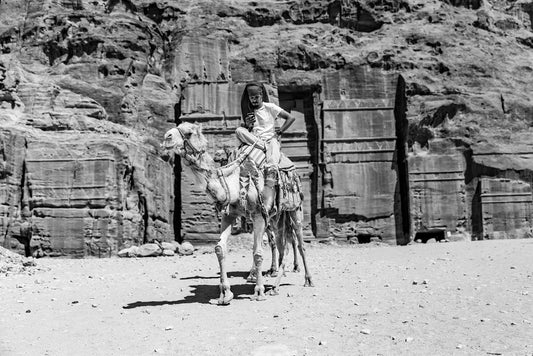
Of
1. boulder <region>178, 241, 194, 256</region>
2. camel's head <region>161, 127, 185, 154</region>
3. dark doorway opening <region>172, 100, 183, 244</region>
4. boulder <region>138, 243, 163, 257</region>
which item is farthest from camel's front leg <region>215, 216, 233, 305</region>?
dark doorway opening <region>172, 100, 183, 244</region>

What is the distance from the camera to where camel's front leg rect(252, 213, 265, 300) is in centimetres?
909

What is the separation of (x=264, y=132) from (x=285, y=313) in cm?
318

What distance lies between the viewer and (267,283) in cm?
1098

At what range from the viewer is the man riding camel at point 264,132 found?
951 centimetres

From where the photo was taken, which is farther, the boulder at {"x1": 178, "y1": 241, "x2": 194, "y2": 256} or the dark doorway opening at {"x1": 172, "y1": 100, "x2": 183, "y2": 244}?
the dark doorway opening at {"x1": 172, "y1": 100, "x2": 183, "y2": 244}

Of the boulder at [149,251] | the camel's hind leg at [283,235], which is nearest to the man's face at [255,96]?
the camel's hind leg at [283,235]

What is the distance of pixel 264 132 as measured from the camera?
387 inches

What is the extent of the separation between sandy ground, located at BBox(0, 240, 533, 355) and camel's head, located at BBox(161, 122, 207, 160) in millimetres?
2325

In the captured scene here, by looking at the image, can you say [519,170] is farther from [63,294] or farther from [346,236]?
[63,294]

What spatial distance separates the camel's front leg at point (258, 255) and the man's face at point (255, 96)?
191 centimetres

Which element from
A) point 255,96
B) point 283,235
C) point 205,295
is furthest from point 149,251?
point 255,96

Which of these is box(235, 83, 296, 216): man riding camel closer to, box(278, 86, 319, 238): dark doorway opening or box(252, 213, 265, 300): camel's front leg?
box(252, 213, 265, 300): camel's front leg

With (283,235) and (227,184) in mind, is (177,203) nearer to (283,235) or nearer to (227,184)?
(283,235)

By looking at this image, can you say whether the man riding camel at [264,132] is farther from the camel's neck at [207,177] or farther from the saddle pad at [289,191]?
the camel's neck at [207,177]
